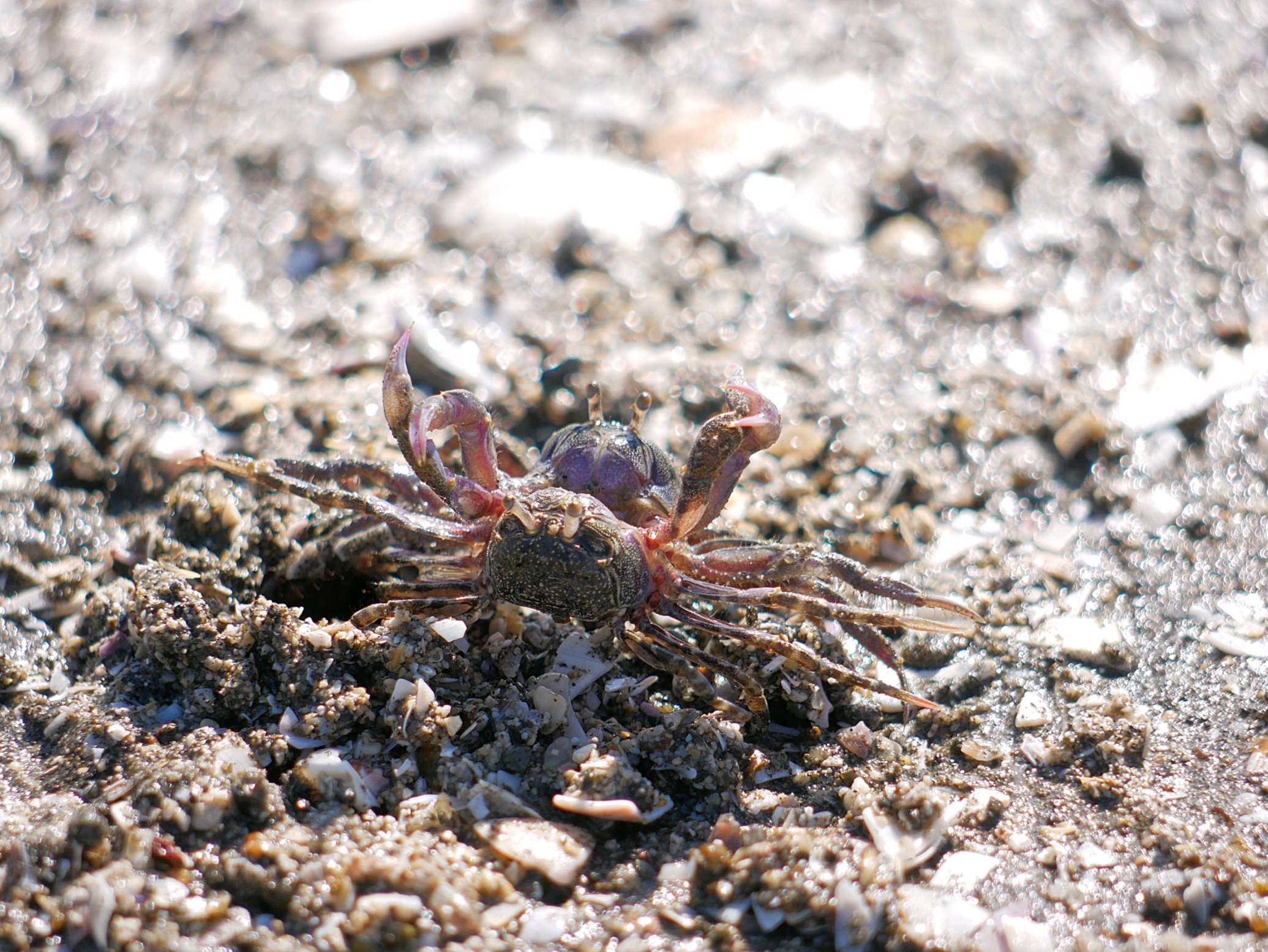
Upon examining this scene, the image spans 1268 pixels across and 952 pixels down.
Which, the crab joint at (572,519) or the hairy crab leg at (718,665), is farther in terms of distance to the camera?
the hairy crab leg at (718,665)

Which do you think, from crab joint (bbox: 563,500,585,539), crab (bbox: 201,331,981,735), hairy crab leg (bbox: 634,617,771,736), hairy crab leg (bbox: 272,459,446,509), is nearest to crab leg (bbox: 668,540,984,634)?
crab (bbox: 201,331,981,735)

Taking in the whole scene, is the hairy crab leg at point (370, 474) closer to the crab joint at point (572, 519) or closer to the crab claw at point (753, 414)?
the crab joint at point (572, 519)

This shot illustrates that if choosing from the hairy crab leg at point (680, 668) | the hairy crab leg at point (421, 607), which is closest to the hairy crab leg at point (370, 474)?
the hairy crab leg at point (421, 607)

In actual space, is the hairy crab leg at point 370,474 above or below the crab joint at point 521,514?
below

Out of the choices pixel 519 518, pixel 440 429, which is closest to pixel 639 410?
pixel 440 429

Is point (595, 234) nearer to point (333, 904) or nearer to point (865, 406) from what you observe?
point (865, 406)

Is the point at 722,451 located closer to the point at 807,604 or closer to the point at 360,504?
the point at 807,604
